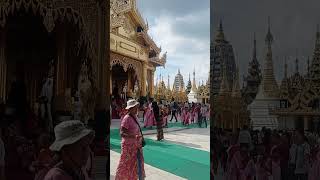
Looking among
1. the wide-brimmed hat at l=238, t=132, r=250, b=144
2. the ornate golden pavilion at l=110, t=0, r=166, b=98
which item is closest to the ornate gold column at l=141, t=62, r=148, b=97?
the ornate golden pavilion at l=110, t=0, r=166, b=98

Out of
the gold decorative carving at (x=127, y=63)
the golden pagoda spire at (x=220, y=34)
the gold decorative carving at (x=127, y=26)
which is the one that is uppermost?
the gold decorative carving at (x=127, y=26)

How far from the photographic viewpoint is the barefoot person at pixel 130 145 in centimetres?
580

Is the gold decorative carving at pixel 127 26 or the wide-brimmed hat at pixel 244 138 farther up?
the gold decorative carving at pixel 127 26

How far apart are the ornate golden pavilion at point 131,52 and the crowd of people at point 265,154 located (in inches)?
673

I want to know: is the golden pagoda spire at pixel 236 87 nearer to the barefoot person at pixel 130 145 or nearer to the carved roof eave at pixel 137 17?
the barefoot person at pixel 130 145

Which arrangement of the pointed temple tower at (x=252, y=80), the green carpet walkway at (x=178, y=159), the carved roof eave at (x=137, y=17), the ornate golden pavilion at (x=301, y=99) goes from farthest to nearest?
the carved roof eave at (x=137, y=17), the green carpet walkway at (x=178, y=159), the pointed temple tower at (x=252, y=80), the ornate golden pavilion at (x=301, y=99)

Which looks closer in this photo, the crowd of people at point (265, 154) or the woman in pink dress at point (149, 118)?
the crowd of people at point (265, 154)

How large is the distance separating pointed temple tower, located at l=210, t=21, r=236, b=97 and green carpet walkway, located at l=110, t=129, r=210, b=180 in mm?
3797

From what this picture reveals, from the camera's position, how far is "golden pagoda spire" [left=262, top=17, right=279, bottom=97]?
430 centimetres

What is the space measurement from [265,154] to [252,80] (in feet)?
2.58

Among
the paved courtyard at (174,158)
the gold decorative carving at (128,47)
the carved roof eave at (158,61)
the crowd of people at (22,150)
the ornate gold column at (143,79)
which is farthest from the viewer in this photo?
the carved roof eave at (158,61)

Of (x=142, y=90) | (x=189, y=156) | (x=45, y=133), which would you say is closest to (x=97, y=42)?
(x=45, y=133)

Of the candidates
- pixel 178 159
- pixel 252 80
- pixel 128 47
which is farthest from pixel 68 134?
pixel 128 47

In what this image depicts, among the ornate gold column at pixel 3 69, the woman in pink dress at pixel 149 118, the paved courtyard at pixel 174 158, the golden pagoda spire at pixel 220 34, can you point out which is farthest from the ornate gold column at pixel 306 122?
the woman in pink dress at pixel 149 118
